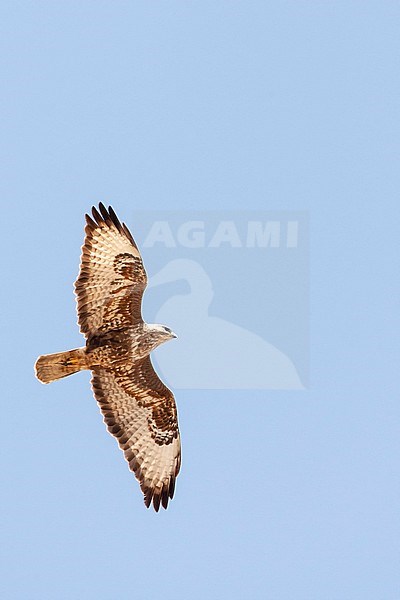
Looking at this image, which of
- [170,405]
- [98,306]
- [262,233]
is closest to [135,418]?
[170,405]

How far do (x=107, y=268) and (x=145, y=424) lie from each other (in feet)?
6.85

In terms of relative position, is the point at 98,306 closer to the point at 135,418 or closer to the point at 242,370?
the point at 135,418

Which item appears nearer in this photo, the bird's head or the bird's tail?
the bird's tail

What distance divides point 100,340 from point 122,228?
1222 mm

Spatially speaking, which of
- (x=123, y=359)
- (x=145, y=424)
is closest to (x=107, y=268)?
(x=123, y=359)

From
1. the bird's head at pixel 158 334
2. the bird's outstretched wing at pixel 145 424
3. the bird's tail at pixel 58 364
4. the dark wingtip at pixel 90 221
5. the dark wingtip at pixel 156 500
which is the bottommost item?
the dark wingtip at pixel 156 500

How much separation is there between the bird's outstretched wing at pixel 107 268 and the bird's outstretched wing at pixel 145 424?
972 millimetres

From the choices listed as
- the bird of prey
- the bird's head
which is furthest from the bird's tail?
the bird's head

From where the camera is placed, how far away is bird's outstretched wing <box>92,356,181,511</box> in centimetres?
1562

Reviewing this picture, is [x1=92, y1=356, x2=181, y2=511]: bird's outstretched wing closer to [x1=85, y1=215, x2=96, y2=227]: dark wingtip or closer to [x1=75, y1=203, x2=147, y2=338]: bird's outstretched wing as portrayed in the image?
[x1=75, y1=203, x2=147, y2=338]: bird's outstretched wing

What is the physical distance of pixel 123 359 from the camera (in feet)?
49.8

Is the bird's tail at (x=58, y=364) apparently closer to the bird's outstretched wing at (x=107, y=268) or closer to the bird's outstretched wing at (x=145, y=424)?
the bird's outstretched wing at (x=107, y=268)

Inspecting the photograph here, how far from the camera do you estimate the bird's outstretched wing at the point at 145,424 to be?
15625mm

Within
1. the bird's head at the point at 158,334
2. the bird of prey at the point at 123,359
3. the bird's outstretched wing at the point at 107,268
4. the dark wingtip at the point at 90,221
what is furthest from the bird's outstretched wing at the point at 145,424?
the dark wingtip at the point at 90,221
